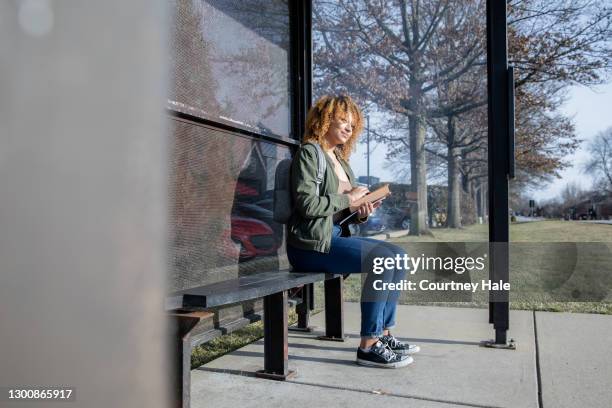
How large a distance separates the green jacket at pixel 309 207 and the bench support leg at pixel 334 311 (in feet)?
1.65

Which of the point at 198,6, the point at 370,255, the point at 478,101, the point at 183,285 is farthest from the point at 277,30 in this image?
the point at 183,285

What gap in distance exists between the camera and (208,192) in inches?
112

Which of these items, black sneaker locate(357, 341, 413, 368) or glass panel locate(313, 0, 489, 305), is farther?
glass panel locate(313, 0, 489, 305)

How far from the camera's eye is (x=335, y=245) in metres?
3.22

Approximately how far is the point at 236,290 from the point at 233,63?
1600 millimetres

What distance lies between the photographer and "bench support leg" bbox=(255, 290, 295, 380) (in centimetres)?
273

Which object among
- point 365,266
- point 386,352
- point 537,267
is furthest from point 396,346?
point 537,267

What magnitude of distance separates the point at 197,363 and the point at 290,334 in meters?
0.90

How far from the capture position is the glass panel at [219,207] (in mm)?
2574

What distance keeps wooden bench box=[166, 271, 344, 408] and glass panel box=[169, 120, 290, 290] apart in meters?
0.17

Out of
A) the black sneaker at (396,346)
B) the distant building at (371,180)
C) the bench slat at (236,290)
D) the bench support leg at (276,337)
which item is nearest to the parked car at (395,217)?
the distant building at (371,180)

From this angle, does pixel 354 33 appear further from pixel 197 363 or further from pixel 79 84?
pixel 79 84

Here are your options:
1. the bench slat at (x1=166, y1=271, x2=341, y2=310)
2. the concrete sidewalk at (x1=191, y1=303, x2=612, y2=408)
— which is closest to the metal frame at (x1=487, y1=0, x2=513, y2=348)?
the concrete sidewalk at (x1=191, y1=303, x2=612, y2=408)

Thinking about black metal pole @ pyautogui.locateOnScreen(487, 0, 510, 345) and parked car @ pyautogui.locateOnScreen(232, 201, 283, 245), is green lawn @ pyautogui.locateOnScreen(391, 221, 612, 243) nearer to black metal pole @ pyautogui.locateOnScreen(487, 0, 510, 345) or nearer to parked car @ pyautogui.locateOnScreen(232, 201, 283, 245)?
black metal pole @ pyautogui.locateOnScreen(487, 0, 510, 345)
